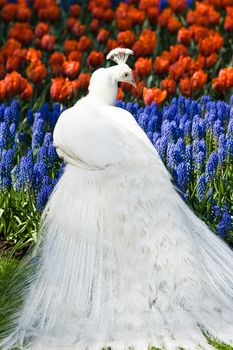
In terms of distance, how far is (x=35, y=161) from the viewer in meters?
6.67

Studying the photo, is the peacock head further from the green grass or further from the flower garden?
the green grass

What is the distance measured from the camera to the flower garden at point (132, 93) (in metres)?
6.04

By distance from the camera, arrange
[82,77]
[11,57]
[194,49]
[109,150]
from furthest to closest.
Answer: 1. [194,49]
2. [11,57]
3. [82,77]
4. [109,150]

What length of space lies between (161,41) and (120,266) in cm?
657

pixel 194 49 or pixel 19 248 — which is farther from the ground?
pixel 194 49

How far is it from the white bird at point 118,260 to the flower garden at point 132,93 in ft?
1.89

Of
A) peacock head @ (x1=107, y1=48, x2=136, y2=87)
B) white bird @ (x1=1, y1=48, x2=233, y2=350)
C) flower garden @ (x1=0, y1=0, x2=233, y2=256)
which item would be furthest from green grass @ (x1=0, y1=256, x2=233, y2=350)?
peacock head @ (x1=107, y1=48, x2=136, y2=87)

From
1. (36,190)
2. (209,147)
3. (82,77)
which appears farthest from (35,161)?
(82,77)

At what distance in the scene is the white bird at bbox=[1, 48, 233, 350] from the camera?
164 inches

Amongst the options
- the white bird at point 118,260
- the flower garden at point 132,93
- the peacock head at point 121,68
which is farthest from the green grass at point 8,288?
Answer: the peacock head at point 121,68

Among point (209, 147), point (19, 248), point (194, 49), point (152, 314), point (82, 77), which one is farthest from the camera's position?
point (194, 49)

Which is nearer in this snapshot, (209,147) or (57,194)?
(57,194)

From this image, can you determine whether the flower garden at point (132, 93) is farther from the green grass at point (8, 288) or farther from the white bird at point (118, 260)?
the white bird at point (118, 260)

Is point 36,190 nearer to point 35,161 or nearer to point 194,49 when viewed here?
point 35,161
